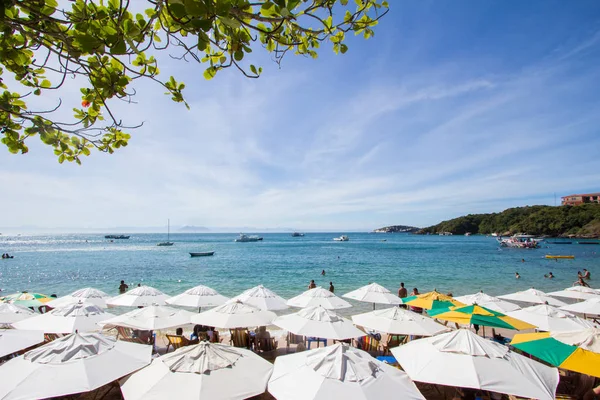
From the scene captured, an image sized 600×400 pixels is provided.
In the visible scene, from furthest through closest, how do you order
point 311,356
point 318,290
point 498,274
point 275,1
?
point 498,274 < point 318,290 < point 311,356 < point 275,1

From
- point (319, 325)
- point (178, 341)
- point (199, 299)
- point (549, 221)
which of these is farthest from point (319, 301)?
point (549, 221)

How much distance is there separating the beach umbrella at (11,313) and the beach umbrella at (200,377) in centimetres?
735

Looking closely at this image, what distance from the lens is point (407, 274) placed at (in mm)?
33031

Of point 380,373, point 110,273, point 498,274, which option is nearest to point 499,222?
point 498,274

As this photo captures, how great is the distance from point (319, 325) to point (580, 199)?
178 m

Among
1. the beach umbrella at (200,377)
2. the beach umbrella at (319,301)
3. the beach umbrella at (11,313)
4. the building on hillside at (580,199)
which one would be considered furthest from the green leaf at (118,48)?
the building on hillside at (580,199)

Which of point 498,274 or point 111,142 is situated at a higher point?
point 111,142

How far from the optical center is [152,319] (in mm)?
8938

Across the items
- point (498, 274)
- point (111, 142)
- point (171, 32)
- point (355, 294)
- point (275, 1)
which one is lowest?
point (498, 274)

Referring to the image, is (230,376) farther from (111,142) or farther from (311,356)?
(111,142)

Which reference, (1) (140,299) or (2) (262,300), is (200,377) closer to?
(2) (262,300)

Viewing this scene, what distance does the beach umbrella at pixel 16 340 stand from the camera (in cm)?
618

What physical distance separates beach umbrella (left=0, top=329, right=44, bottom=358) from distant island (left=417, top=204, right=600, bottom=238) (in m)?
129

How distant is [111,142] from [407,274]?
1321 inches
